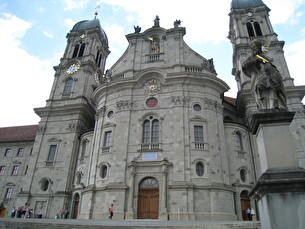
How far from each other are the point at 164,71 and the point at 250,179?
1353cm

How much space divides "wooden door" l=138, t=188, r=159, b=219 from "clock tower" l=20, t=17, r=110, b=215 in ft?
30.8

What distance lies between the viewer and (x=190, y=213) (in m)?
18.7

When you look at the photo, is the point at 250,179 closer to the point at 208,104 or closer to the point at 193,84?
the point at 208,104

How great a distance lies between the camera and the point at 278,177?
17.4ft

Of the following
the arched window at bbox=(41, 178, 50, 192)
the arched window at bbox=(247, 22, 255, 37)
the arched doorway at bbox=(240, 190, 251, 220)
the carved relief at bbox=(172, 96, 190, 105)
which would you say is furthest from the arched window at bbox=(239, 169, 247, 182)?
the arched window at bbox=(247, 22, 255, 37)

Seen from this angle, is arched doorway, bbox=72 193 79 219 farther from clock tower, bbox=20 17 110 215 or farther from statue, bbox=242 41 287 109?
statue, bbox=242 41 287 109

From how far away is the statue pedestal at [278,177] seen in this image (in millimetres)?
4879

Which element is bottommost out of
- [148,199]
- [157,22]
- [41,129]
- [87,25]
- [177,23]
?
[148,199]

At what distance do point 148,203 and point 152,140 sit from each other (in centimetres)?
566

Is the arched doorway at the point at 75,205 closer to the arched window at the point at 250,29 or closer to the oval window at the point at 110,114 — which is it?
the oval window at the point at 110,114

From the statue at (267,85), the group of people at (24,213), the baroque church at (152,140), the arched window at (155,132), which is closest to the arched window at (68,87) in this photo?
the baroque church at (152,140)

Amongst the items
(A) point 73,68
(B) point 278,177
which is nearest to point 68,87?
(A) point 73,68

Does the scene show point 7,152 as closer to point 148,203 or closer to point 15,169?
point 15,169

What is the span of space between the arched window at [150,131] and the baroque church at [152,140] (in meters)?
0.10
